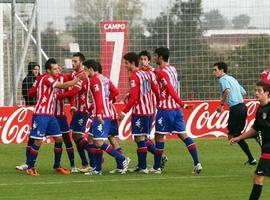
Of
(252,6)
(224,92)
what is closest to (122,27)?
(252,6)

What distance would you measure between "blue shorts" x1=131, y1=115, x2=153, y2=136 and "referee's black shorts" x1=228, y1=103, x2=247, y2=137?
2502 mm

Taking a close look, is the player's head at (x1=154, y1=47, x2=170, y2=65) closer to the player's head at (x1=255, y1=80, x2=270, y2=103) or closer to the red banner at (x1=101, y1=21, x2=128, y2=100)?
the player's head at (x1=255, y1=80, x2=270, y2=103)

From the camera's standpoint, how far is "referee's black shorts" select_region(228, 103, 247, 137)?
1998cm

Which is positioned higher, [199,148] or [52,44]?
[52,44]

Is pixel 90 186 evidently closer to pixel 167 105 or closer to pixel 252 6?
pixel 167 105

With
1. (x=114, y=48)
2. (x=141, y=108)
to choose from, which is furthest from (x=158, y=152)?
(x=114, y=48)

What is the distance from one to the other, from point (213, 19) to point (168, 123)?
12254mm

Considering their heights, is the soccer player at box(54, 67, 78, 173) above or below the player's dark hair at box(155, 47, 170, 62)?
below

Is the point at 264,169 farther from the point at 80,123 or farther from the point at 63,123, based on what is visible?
the point at 63,123

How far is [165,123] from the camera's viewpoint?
17969 mm

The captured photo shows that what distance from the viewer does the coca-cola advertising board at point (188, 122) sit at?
2484 cm

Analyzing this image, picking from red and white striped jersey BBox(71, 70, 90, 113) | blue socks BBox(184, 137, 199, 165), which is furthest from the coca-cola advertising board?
blue socks BBox(184, 137, 199, 165)

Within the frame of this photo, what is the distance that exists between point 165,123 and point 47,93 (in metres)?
2.24

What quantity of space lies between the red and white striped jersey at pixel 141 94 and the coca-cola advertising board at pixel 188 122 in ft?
22.5
